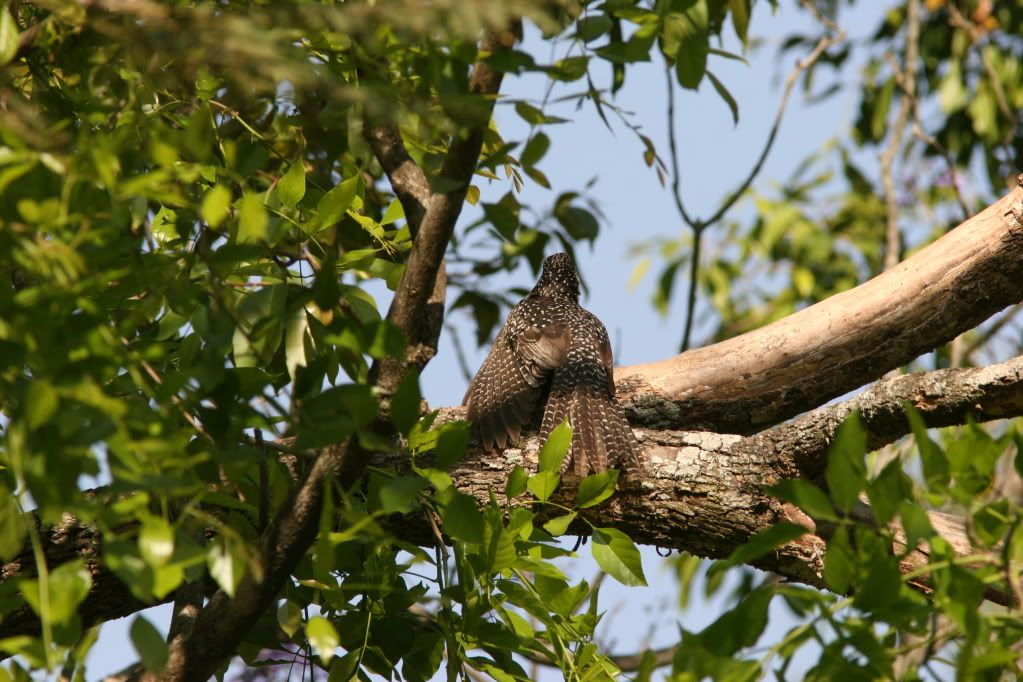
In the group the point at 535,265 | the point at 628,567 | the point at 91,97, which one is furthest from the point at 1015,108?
the point at 91,97

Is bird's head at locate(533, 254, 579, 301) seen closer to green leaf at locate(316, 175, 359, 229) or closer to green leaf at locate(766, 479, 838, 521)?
green leaf at locate(316, 175, 359, 229)

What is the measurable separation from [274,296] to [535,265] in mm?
2369

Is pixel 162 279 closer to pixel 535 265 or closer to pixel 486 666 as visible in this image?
pixel 486 666

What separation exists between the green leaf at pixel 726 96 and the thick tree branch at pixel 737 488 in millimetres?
947

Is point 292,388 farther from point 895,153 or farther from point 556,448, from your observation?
point 895,153

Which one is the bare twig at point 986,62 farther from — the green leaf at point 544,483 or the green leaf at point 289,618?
the green leaf at point 289,618

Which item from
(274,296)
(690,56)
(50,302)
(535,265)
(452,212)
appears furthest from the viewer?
(535,265)

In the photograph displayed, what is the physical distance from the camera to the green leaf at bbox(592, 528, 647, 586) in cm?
299

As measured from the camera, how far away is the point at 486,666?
3.02 m

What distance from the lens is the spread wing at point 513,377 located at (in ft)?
14.0

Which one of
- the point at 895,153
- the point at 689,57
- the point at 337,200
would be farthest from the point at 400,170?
the point at 895,153

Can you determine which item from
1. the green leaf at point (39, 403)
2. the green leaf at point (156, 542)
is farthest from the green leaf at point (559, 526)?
the green leaf at point (39, 403)

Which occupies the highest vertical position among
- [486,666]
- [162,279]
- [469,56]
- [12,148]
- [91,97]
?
[91,97]

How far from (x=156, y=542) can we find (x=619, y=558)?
59.8 inches
